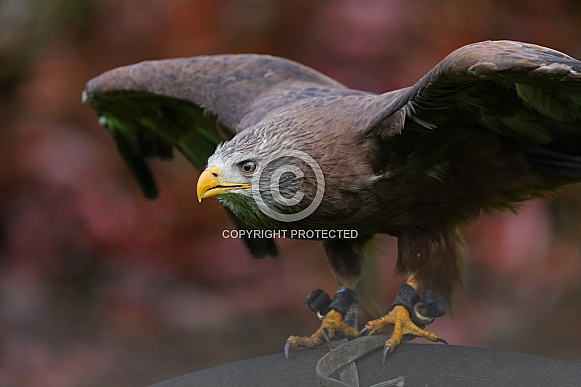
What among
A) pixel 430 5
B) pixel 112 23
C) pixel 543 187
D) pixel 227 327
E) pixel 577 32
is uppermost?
pixel 112 23

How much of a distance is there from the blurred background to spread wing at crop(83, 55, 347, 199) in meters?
1.17

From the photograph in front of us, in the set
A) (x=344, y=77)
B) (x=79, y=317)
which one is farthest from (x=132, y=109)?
(x=79, y=317)

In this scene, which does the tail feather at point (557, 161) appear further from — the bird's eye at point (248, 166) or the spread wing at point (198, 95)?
the bird's eye at point (248, 166)

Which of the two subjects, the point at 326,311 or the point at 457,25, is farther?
the point at 457,25

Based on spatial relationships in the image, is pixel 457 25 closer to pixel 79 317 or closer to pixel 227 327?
pixel 227 327

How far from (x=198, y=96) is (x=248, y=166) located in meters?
0.81

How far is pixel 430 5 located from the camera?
465 centimetres

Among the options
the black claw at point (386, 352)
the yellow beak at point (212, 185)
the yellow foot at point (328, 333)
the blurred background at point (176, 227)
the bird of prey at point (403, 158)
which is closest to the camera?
the bird of prey at point (403, 158)

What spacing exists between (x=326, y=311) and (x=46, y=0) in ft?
9.88

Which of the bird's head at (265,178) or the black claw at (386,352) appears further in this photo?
the black claw at (386,352)

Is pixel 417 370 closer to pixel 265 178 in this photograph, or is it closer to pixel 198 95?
pixel 265 178

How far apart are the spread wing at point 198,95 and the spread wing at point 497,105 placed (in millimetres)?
578


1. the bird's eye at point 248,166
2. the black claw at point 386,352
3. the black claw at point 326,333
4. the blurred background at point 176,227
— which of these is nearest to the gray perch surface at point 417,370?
the black claw at point 386,352

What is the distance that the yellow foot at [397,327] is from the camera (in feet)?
8.73
